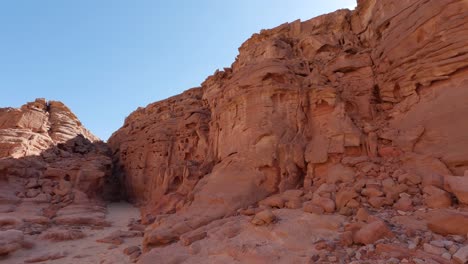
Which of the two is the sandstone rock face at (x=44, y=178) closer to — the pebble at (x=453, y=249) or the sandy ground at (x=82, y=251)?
the sandy ground at (x=82, y=251)

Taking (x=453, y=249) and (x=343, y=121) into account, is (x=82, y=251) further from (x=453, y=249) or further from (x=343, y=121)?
(x=343, y=121)

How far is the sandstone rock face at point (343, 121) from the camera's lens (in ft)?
21.7

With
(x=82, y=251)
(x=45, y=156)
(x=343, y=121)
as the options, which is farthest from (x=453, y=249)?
(x=45, y=156)

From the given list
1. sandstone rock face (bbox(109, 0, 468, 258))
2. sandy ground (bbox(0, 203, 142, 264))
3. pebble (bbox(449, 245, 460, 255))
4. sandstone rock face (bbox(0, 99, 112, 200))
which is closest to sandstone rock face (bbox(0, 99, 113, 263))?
sandstone rock face (bbox(0, 99, 112, 200))

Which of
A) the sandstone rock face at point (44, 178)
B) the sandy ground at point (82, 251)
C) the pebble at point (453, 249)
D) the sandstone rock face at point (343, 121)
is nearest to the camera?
the pebble at point (453, 249)

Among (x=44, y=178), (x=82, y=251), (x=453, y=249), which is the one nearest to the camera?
(x=453, y=249)

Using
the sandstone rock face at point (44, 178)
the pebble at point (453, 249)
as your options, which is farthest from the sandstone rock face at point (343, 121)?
the sandstone rock face at point (44, 178)

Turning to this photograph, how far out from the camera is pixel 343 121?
9195 mm

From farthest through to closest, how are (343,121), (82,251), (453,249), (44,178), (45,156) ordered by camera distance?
(45,156), (44,178), (343,121), (82,251), (453,249)

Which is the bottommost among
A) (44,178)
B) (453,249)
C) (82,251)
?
(82,251)

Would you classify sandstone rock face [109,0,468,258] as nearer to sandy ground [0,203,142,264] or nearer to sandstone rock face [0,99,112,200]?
sandy ground [0,203,142,264]

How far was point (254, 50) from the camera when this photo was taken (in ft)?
50.8

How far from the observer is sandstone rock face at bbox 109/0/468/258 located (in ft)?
21.7

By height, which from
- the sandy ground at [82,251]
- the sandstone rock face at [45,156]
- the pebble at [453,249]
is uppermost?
the sandstone rock face at [45,156]
